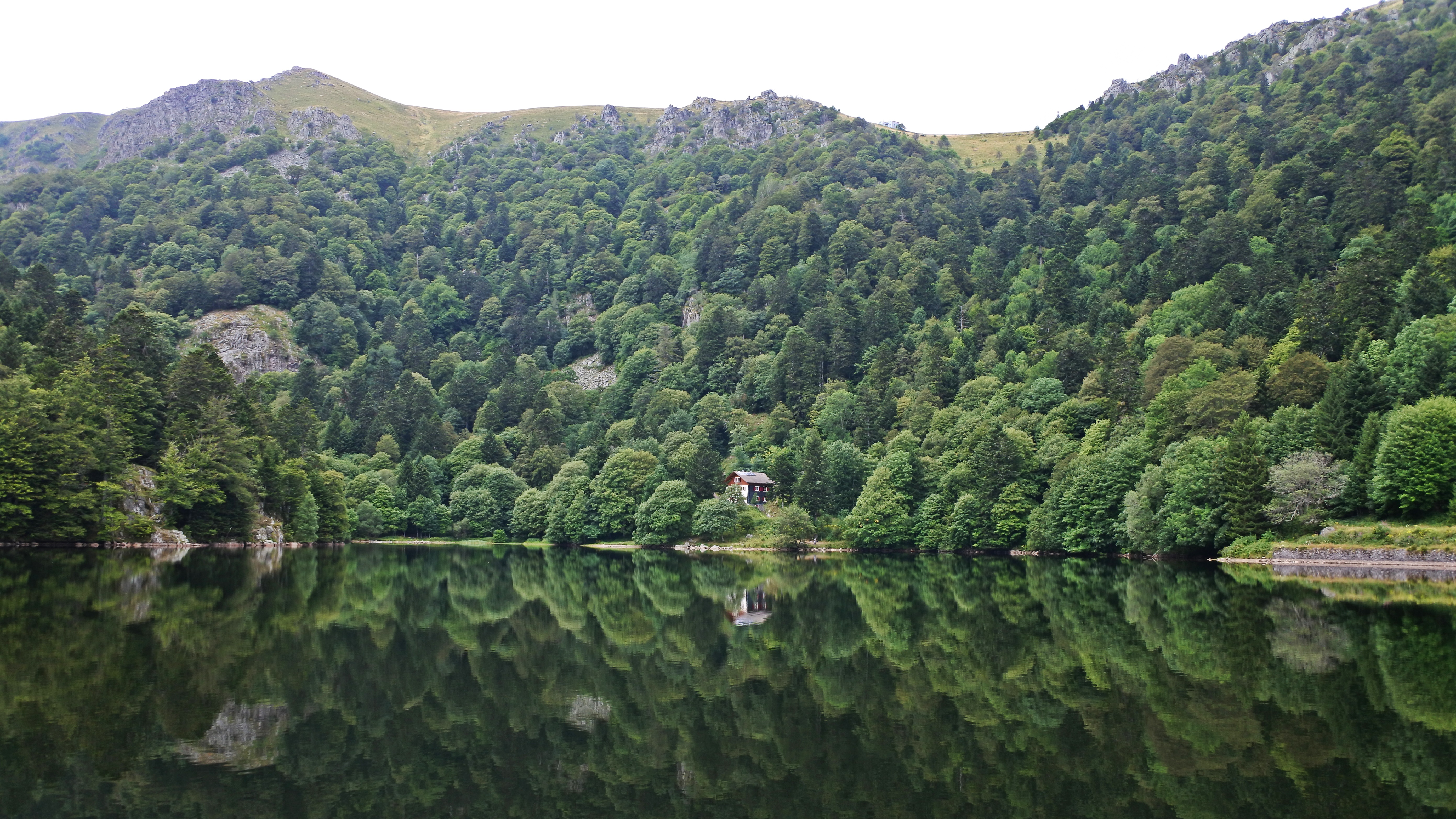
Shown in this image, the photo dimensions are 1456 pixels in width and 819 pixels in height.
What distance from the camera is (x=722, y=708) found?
19.7 m

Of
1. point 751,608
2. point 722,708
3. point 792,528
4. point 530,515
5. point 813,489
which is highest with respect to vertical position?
point 722,708

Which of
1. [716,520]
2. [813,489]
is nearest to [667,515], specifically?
[716,520]

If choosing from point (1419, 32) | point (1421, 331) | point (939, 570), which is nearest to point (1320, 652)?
point (939, 570)

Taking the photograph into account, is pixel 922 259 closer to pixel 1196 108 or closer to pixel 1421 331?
pixel 1196 108

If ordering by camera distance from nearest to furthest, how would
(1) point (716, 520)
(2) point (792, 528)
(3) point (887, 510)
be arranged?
(3) point (887, 510)
(2) point (792, 528)
(1) point (716, 520)

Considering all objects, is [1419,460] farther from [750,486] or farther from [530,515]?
[530,515]

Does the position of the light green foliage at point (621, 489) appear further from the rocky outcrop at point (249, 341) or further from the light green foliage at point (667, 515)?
the rocky outcrop at point (249, 341)

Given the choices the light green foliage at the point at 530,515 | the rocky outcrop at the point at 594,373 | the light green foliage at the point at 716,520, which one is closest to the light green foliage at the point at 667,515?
the light green foliage at the point at 716,520

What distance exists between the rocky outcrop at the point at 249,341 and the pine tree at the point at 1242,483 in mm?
137352

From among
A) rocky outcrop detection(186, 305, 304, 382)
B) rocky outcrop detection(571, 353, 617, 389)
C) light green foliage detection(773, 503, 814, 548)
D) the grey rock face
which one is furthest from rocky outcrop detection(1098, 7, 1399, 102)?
rocky outcrop detection(186, 305, 304, 382)

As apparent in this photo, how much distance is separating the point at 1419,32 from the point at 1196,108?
1291 inches

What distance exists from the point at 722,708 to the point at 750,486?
87.8 metres

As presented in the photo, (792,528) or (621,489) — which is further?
(621,489)

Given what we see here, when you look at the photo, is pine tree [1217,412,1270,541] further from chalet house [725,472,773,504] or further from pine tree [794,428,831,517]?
chalet house [725,472,773,504]
